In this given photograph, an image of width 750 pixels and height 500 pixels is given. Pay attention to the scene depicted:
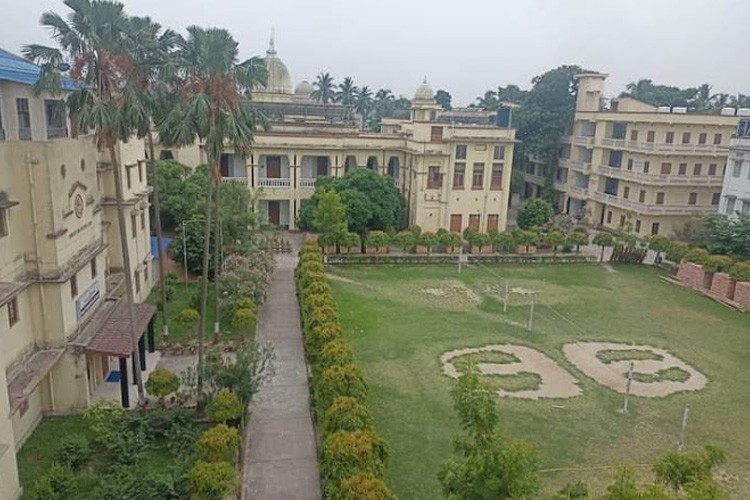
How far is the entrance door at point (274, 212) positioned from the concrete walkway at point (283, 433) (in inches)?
754

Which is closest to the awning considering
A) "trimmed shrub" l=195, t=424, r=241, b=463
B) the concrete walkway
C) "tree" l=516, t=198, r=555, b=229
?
"trimmed shrub" l=195, t=424, r=241, b=463

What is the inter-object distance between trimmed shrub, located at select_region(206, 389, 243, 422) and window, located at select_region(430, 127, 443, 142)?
27.4 metres

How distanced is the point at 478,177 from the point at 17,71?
28517 mm

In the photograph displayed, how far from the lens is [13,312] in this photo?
13859 mm

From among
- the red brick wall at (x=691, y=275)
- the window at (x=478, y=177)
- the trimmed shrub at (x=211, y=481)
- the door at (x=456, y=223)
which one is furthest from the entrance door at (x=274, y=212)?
the trimmed shrub at (x=211, y=481)

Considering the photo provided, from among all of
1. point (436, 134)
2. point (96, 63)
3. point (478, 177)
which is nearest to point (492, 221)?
point (478, 177)

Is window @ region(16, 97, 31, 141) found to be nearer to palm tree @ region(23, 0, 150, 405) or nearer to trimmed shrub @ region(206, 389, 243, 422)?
palm tree @ region(23, 0, 150, 405)

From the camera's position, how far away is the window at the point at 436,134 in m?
39.1

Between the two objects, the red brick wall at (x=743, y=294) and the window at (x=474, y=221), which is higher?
the window at (x=474, y=221)

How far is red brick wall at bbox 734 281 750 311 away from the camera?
28.0 meters

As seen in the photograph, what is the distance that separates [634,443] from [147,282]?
64.0 ft

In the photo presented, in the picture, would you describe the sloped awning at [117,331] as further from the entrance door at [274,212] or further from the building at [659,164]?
the building at [659,164]

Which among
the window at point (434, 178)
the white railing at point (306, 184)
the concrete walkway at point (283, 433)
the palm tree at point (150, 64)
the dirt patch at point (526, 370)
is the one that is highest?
the palm tree at point (150, 64)

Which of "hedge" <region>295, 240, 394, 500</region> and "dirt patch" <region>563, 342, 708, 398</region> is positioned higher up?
"hedge" <region>295, 240, 394, 500</region>
